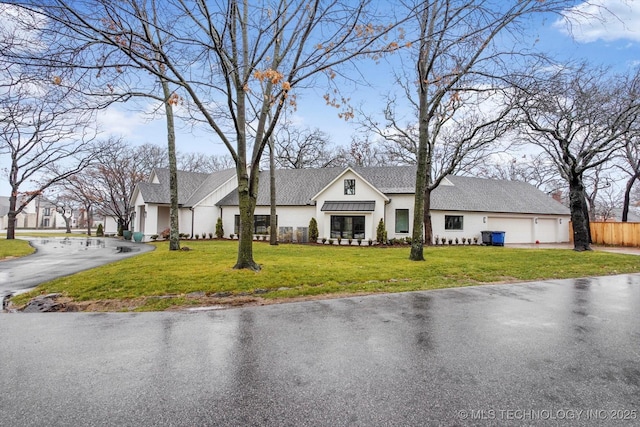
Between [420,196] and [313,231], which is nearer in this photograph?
[420,196]

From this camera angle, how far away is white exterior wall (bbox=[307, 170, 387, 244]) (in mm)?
22547

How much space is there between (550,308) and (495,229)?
21280 mm

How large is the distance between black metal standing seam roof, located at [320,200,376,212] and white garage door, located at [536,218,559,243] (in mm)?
15102

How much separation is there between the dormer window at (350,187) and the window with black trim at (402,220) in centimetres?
356

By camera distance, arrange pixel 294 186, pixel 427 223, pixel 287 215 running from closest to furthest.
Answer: pixel 427 223 → pixel 287 215 → pixel 294 186

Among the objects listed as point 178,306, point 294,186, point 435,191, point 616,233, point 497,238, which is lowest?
point 178,306

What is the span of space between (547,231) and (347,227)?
17.7 meters

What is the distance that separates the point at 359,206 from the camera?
22688mm

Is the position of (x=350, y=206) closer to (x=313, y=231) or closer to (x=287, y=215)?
(x=313, y=231)

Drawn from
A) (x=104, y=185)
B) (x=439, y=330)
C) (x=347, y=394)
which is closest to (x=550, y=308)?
(x=439, y=330)

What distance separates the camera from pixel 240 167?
32.8 ft

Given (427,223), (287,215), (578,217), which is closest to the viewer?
(578,217)

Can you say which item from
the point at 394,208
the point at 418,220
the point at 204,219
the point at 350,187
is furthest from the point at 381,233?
the point at 204,219

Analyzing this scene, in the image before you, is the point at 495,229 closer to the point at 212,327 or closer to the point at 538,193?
the point at 538,193
